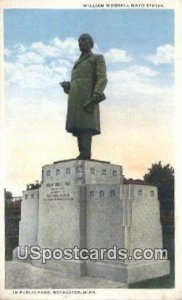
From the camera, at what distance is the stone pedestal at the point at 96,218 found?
3.56 metres

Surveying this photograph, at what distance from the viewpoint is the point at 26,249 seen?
3672 mm

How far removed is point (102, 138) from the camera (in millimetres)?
3758

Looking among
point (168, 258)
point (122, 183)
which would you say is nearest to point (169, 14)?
point (122, 183)

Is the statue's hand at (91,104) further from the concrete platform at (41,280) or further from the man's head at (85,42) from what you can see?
the concrete platform at (41,280)

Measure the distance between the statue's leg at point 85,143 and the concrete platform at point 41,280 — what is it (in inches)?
27.9

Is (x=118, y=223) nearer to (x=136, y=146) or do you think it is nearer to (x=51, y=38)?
(x=136, y=146)

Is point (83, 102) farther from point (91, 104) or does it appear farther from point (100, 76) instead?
point (100, 76)

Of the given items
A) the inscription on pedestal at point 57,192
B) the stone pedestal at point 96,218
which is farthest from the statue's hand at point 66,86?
the inscription on pedestal at point 57,192

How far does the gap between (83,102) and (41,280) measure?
106 cm

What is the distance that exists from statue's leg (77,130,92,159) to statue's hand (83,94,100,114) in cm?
13

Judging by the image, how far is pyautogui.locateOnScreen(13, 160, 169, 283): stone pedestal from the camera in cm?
356

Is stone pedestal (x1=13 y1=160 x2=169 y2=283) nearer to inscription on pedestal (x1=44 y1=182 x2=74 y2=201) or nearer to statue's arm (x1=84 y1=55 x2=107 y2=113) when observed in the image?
inscription on pedestal (x1=44 y1=182 x2=74 y2=201)

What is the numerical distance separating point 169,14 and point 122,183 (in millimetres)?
1024

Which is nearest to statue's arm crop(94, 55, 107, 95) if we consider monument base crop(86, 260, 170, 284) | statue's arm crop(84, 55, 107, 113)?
statue's arm crop(84, 55, 107, 113)
